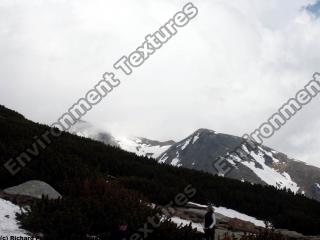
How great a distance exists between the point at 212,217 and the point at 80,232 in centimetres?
321

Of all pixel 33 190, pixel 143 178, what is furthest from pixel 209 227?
pixel 143 178

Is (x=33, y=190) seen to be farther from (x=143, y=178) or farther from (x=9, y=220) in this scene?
(x=143, y=178)

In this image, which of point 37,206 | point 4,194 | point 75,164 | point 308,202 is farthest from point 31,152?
point 308,202

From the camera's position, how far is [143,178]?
17797 millimetres

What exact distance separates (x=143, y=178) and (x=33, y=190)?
5.58 meters

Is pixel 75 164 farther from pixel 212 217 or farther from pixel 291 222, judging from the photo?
pixel 291 222

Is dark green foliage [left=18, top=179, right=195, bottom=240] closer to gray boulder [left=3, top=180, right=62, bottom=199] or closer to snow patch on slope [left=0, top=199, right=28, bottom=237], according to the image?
snow patch on slope [left=0, top=199, right=28, bottom=237]

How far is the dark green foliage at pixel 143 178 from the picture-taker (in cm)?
1527

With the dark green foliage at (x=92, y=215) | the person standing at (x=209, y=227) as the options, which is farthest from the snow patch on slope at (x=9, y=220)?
the person standing at (x=209, y=227)

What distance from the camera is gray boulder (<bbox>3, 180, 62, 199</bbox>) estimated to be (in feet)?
41.3

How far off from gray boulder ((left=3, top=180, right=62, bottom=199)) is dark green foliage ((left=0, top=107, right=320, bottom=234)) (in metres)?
0.38

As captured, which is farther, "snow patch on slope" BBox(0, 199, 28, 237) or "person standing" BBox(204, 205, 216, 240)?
"person standing" BBox(204, 205, 216, 240)

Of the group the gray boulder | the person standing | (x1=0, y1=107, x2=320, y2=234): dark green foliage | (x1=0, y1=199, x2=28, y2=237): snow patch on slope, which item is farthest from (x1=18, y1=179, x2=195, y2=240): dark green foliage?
(x1=0, y1=107, x2=320, y2=234): dark green foliage

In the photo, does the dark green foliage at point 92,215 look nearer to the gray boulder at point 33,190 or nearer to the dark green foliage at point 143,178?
the gray boulder at point 33,190
